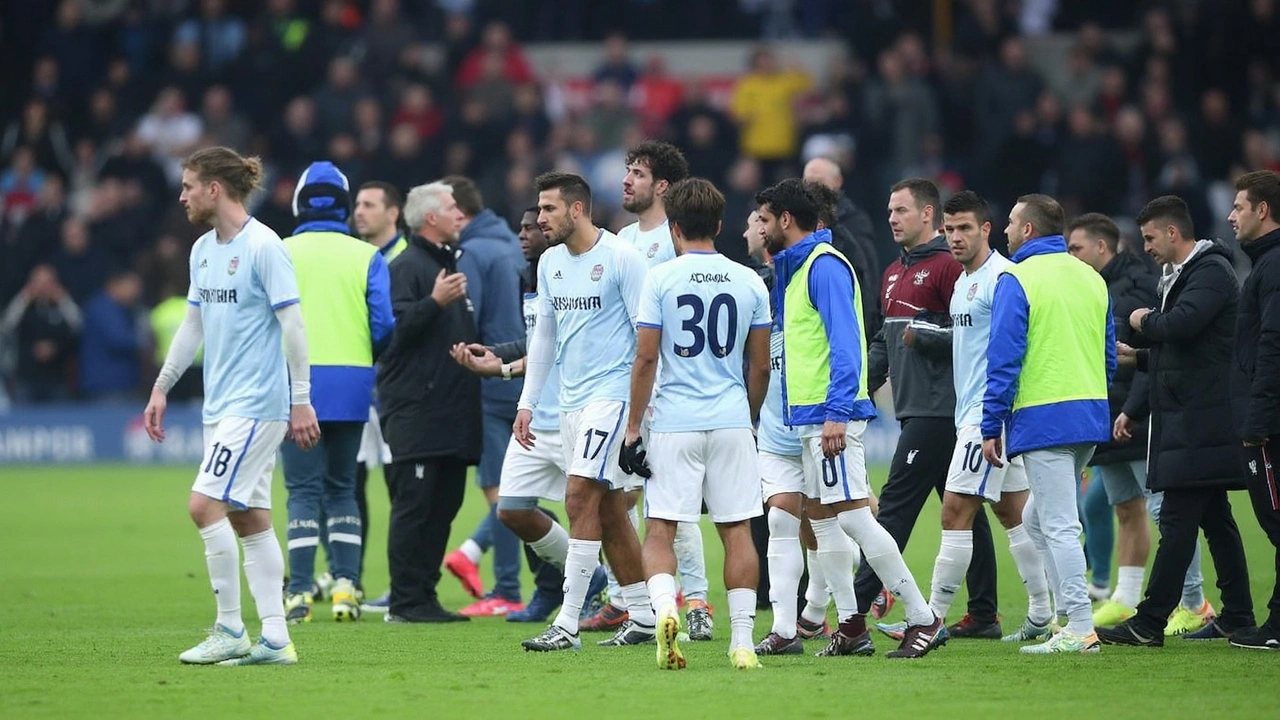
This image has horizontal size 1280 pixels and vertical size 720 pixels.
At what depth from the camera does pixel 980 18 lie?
2581cm

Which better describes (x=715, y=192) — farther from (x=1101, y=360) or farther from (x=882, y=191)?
(x=882, y=191)

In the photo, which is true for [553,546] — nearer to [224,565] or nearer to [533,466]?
[533,466]

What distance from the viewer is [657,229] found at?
10.9 meters

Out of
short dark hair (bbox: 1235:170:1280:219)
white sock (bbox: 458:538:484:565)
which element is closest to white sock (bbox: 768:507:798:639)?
short dark hair (bbox: 1235:170:1280:219)

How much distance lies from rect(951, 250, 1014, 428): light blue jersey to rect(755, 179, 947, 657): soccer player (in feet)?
2.49

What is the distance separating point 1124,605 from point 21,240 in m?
18.6

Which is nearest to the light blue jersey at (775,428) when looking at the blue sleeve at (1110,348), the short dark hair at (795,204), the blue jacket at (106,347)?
the short dark hair at (795,204)

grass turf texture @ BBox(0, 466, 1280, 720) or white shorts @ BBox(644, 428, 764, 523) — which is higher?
white shorts @ BBox(644, 428, 764, 523)

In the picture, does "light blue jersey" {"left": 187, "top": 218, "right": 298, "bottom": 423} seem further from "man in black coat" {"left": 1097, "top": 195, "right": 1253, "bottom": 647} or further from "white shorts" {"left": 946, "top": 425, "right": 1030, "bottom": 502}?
"man in black coat" {"left": 1097, "top": 195, "right": 1253, "bottom": 647}

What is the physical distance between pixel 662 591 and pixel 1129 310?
3987 millimetres

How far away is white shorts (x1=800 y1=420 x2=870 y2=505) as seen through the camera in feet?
29.8

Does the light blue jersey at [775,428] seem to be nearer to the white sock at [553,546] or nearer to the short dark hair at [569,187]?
the short dark hair at [569,187]

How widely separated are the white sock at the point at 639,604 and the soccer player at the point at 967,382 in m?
1.52

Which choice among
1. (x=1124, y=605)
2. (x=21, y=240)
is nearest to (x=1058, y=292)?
(x=1124, y=605)
